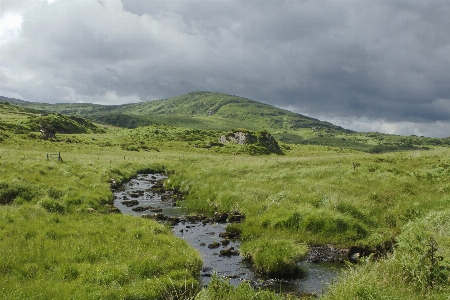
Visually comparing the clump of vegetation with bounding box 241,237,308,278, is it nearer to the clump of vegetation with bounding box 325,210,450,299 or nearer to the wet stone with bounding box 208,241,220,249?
the wet stone with bounding box 208,241,220,249

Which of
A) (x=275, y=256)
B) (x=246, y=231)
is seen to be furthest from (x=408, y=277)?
(x=246, y=231)

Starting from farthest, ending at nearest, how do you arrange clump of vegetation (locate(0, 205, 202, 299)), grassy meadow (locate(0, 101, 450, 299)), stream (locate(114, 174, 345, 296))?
1. stream (locate(114, 174, 345, 296))
2. clump of vegetation (locate(0, 205, 202, 299))
3. grassy meadow (locate(0, 101, 450, 299))

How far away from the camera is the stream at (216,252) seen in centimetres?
1427

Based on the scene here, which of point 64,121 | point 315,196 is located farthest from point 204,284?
point 64,121

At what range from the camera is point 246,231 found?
68.0 ft

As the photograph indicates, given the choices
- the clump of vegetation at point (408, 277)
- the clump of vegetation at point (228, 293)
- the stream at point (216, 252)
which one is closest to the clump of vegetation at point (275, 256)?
the stream at point (216, 252)

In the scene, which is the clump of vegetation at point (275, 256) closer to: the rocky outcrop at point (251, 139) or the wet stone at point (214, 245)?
the wet stone at point (214, 245)

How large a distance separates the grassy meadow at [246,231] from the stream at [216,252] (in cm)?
70

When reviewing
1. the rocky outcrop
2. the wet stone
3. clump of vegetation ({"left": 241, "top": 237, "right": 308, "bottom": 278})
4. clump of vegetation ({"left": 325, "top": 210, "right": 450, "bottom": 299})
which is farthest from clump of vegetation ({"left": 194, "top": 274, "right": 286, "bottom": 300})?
the rocky outcrop

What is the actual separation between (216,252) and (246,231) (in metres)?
3.29

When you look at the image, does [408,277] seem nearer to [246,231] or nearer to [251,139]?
[246,231]

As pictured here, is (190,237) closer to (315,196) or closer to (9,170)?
(315,196)

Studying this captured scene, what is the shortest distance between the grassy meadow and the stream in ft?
2.31

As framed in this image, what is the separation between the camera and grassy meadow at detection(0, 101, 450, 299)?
35.3 feet
